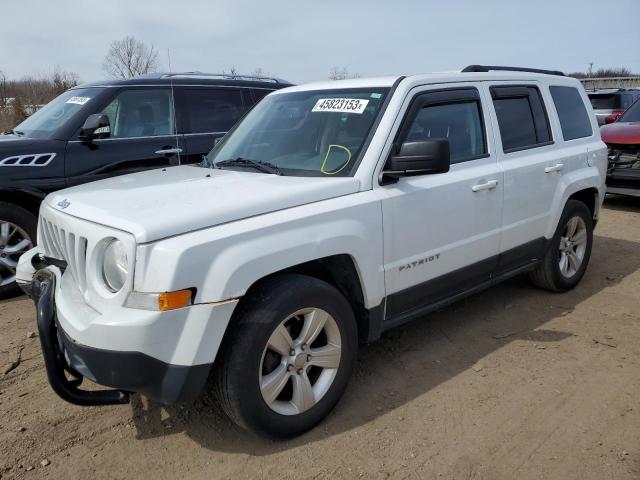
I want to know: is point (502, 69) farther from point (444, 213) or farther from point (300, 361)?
point (300, 361)

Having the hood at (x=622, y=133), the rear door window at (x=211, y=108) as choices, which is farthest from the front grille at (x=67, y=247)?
the hood at (x=622, y=133)

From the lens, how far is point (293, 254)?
2.62 meters

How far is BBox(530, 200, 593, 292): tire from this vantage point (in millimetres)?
4598

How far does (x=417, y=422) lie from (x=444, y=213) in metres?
1.28

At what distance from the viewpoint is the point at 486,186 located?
3646mm

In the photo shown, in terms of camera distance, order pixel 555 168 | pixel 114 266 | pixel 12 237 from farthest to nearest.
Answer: pixel 12 237 < pixel 555 168 < pixel 114 266

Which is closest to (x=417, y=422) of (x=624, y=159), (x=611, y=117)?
(x=624, y=159)

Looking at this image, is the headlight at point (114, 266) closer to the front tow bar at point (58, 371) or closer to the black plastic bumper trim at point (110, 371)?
the black plastic bumper trim at point (110, 371)

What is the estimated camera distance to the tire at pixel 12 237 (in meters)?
4.75

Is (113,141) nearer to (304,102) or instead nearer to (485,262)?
(304,102)

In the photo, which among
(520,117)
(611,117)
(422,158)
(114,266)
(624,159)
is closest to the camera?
(114,266)

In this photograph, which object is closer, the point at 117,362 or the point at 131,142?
the point at 117,362

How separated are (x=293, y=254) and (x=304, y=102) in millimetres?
1502

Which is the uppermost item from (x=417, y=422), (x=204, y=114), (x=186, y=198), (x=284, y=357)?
(x=204, y=114)
